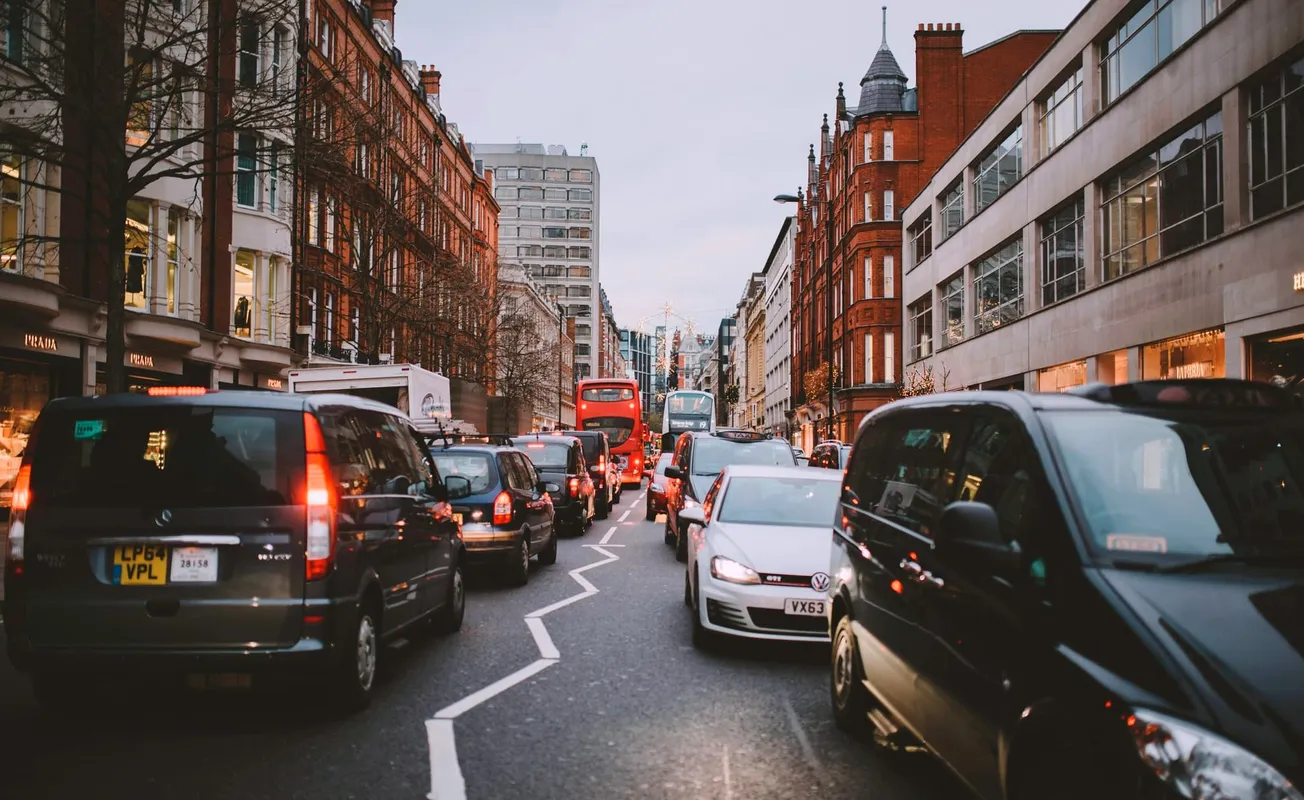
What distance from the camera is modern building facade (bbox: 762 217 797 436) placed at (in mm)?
84375

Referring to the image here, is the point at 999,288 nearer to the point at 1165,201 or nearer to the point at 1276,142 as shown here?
the point at 1165,201

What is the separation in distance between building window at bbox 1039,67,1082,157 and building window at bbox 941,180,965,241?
25.9ft

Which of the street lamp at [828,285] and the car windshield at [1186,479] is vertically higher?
the street lamp at [828,285]

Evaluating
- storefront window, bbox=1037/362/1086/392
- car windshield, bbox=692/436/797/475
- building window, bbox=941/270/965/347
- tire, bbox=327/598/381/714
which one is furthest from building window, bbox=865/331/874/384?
tire, bbox=327/598/381/714

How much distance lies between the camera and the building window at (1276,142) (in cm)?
1563

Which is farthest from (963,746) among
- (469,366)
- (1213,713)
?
(469,366)

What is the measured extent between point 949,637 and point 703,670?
3747 millimetres

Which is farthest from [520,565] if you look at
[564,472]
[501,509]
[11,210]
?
[11,210]

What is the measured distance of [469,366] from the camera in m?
47.8

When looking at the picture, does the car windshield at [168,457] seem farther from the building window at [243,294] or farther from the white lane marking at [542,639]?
the building window at [243,294]

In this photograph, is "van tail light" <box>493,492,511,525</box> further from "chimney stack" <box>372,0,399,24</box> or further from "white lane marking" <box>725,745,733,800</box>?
"chimney stack" <box>372,0,399,24</box>

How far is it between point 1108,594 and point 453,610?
6653 millimetres

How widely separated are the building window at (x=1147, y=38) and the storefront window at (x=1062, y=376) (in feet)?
20.5

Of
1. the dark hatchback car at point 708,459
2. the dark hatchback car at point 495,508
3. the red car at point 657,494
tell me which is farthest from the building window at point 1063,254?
the dark hatchback car at point 495,508
